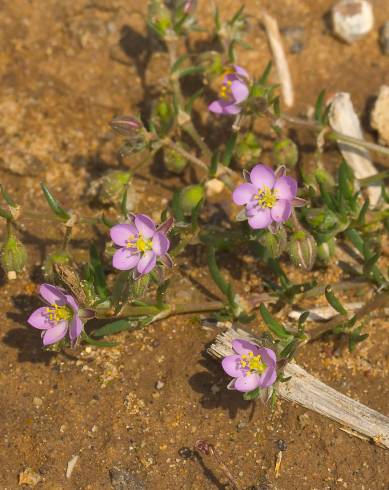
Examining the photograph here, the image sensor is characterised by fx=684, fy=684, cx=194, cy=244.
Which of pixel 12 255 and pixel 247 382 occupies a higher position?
pixel 12 255

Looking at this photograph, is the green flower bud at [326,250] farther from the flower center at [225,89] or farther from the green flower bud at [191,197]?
the flower center at [225,89]

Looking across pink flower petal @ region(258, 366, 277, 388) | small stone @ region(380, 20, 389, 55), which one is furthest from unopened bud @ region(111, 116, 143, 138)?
small stone @ region(380, 20, 389, 55)

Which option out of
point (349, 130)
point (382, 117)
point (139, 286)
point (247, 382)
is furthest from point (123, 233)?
point (382, 117)

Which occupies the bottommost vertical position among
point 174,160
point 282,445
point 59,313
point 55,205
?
point 282,445

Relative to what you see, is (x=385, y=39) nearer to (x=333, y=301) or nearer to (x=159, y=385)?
(x=333, y=301)

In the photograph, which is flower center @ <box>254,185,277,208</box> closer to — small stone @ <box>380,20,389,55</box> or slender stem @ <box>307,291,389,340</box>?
slender stem @ <box>307,291,389,340</box>

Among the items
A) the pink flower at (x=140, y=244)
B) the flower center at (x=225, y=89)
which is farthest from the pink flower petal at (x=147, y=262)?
the flower center at (x=225, y=89)
